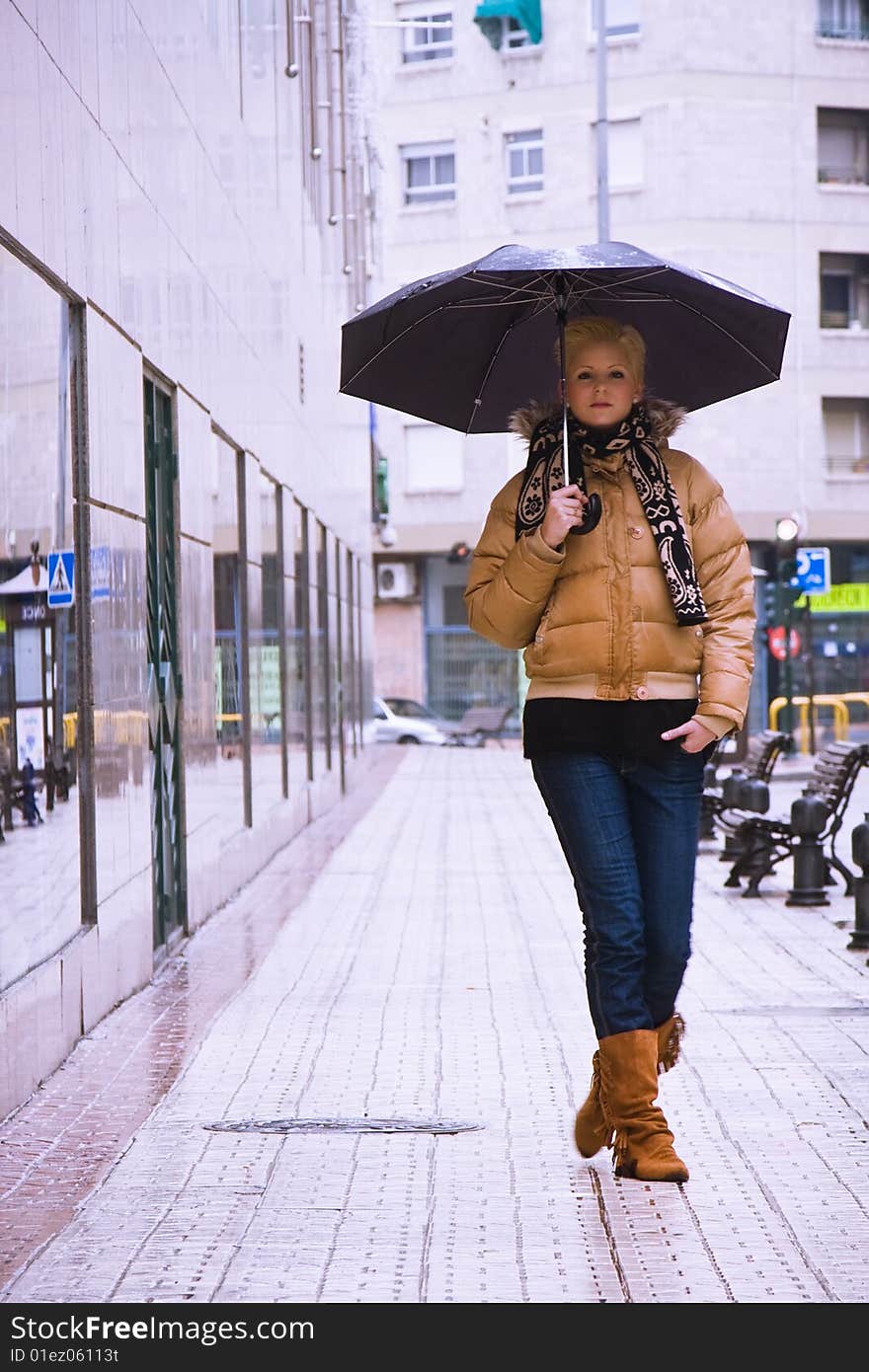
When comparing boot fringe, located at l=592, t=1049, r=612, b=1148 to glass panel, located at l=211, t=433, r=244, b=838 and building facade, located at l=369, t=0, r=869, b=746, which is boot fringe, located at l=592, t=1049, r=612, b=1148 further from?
building facade, located at l=369, t=0, r=869, b=746

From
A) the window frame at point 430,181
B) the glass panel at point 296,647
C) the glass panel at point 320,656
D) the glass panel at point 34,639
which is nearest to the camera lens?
the glass panel at point 34,639

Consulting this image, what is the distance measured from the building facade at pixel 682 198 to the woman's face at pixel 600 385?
3754 cm

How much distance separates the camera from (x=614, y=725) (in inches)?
206

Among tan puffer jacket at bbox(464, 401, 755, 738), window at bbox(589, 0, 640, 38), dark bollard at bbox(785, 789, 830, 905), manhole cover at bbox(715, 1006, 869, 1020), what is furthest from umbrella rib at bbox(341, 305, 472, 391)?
window at bbox(589, 0, 640, 38)

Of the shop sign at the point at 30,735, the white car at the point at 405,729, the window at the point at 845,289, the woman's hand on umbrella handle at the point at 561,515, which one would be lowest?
the white car at the point at 405,729

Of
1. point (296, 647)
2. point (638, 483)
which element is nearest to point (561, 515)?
point (638, 483)

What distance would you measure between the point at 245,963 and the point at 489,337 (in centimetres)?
437

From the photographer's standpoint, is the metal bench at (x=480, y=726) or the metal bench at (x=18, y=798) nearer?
the metal bench at (x=18, y=798)

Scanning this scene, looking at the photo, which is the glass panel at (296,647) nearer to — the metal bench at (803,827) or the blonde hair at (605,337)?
the metal bench at (803,827)

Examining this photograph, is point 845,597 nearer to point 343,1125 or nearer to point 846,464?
point 846,464

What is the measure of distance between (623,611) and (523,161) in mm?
42086

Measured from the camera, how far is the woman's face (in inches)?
210

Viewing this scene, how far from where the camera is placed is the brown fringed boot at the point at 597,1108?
17.7 ft

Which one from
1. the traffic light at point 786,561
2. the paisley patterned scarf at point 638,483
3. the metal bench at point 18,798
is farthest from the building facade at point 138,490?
the traffic light at point 786,561
